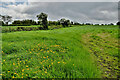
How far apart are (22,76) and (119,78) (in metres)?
4.62

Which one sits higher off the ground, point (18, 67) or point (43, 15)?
point (43, 15)

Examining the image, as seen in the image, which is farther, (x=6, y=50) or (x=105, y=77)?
(x=6, y=50)

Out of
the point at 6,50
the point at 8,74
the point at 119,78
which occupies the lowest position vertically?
the point at 119,78

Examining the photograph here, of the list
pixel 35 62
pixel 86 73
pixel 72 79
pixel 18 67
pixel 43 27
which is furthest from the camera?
pixel 43 27

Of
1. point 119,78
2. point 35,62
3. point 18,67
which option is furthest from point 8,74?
point 119,78

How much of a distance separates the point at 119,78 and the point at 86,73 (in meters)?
1.64

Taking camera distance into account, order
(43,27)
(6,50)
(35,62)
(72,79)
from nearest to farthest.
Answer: (72,79) < (35,62) < (6,50) < (43,27)

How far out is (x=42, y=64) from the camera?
4.83 meters

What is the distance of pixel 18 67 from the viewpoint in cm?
457

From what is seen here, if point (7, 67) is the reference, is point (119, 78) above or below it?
below

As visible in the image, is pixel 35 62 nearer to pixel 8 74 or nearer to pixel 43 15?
pixel 8 74

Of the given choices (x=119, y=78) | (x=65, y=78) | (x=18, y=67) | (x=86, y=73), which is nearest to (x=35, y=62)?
(x=18, y=67)

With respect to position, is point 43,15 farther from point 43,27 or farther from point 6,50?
point 6,50

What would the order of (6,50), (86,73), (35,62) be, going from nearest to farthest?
(86,73) → (35,62) → (6,50)
